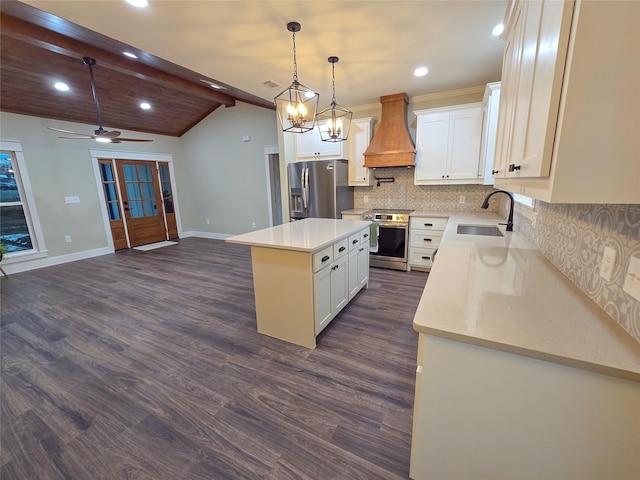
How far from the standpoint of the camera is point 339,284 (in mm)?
2521

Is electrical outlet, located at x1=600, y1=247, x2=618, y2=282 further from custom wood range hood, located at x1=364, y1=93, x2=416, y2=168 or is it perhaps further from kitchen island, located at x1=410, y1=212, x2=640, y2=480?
custom wood range hood, located at x1=364, y1=93, x2=416, y2=168

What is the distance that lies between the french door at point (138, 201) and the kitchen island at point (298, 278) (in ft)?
17.1

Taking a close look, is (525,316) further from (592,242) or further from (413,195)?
(413,195)

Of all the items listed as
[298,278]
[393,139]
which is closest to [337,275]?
[298,278]

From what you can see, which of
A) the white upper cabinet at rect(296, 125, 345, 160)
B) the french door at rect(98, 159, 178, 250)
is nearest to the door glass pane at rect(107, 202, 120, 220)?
the french door at rect(98, 159, 178, 250)

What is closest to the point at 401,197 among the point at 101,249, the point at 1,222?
the point at 101,249

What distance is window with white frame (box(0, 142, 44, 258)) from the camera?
4379mm

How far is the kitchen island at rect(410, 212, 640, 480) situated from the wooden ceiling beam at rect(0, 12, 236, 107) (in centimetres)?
454

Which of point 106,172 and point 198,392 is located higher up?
point 106,172

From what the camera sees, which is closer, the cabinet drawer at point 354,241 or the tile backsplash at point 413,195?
the cabinet drawer at point 354,241

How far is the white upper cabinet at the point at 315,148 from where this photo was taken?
4.32m

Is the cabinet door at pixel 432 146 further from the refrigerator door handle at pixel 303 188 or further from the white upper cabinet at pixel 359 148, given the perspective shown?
the refrigerator door handle at pixel 303 188

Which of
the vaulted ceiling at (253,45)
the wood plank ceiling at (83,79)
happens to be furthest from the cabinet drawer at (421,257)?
the wood plank ceiling at (83,79)

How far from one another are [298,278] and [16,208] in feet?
18.7
